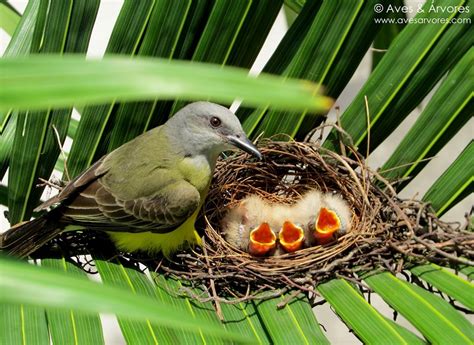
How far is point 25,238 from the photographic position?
263 centimetres

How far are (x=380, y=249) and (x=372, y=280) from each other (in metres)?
0.32

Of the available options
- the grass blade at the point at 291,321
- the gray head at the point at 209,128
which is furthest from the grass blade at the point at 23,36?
the grass blade at the point at 291,321

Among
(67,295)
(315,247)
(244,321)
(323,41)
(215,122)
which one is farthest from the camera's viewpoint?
(315,247)

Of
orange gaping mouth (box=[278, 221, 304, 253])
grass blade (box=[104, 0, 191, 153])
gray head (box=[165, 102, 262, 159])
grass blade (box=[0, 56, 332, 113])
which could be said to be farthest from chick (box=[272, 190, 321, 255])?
grass blade (box=[0, 56, 332, 113])

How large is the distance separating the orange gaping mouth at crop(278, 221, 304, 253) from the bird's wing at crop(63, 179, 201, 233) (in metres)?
0.54

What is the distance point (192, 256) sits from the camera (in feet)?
10.2

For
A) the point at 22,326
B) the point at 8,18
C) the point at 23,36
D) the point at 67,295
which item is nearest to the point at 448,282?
the point at 22,326

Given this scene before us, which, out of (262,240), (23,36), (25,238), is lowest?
(25,238)

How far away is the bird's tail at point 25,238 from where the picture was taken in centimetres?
261

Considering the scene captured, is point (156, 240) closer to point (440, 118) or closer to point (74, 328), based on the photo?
point (74, 328)

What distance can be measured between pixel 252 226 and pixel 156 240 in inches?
22.9

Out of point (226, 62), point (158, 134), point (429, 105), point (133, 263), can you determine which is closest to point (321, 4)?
point (226, 62)

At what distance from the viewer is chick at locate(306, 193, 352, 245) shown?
129 inches

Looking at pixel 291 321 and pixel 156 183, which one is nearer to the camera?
pixel 291 321
